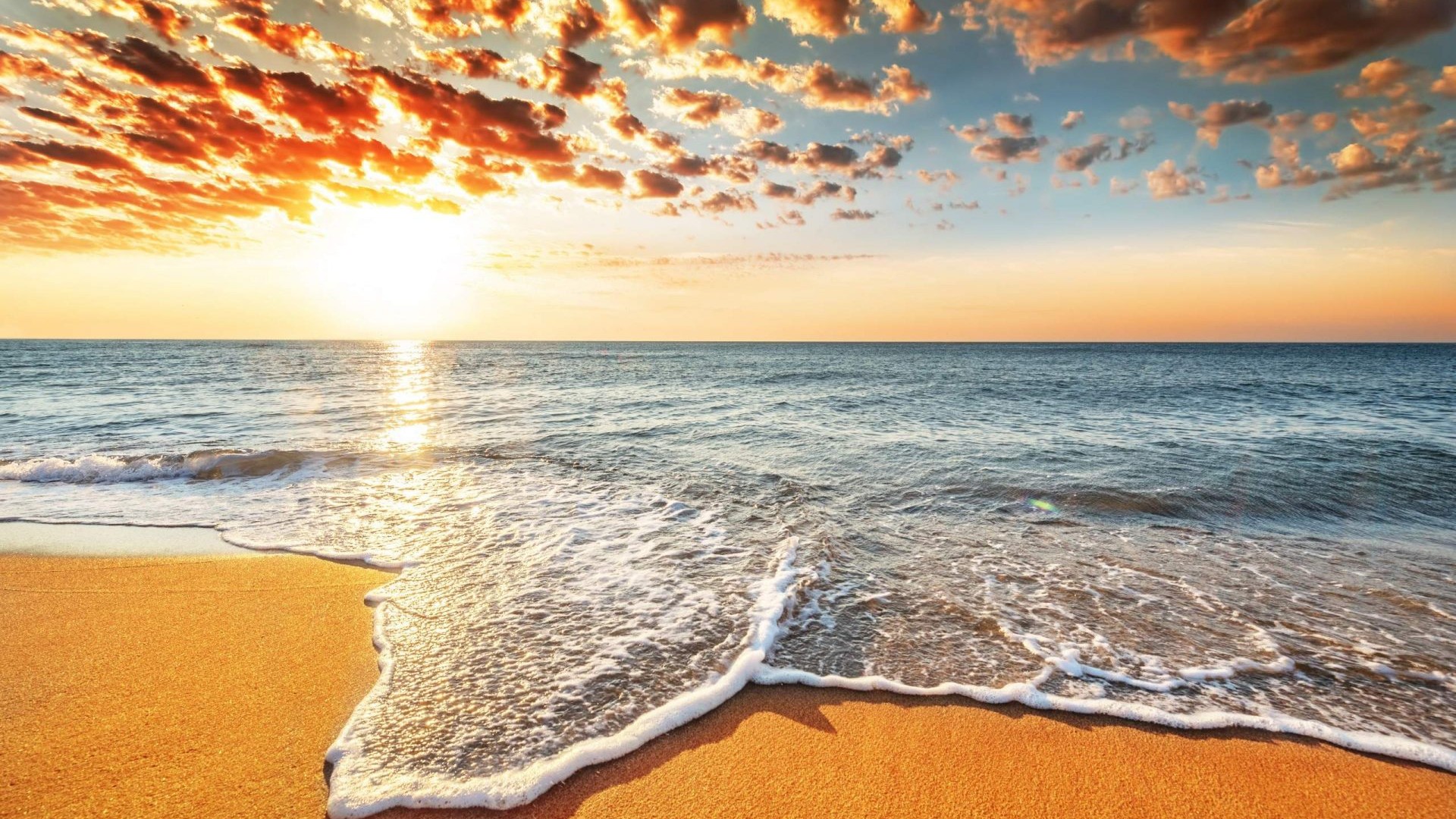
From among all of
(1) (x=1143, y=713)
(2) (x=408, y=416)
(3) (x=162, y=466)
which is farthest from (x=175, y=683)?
(2) (x=408, y=416)

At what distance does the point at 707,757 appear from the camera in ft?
10.8

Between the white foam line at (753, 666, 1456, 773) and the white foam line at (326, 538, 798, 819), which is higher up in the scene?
the white foam line at (326, 538, 798, 819)

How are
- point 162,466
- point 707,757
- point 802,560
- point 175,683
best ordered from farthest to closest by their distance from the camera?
point 162,466, point 802,560, point 175,683, point 707,757

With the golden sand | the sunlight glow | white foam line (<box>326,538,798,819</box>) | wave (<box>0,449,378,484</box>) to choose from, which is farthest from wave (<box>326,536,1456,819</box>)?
the sunlight glow

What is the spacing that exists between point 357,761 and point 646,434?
1176cm

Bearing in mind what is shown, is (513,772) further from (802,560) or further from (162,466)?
(162,466)

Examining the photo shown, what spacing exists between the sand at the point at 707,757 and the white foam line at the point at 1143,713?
0.07m

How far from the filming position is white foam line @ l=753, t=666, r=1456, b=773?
3.38 meters

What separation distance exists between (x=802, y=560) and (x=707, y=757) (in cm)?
321

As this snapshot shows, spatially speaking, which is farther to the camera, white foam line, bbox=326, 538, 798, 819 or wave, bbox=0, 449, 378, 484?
wave, bbox=0, 449, 378, 484

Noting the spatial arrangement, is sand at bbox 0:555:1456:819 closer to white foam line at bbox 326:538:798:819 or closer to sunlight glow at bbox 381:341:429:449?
white foam line at bbox 326:538:798:819

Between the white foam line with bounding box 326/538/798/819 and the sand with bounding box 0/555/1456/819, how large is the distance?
0.07 metres

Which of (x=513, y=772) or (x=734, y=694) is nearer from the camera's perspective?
(x=513, y=772)

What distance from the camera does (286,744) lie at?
10.6 feet
